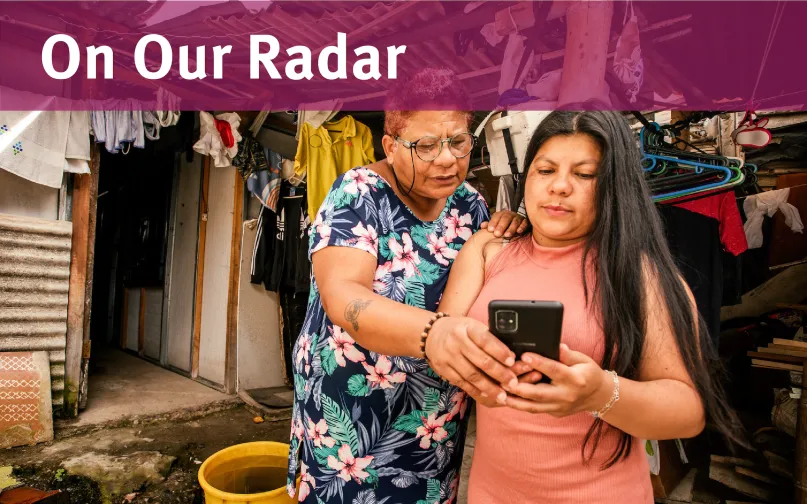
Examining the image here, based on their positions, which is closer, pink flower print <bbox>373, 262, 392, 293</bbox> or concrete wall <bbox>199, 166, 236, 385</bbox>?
pink flower print <bbox>373, 262, 392, 293</bbox>

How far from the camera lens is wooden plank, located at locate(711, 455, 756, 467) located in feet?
12.4

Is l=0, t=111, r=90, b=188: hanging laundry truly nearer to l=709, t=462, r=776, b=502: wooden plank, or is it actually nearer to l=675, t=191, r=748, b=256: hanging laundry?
l=675, t=191, r=748, b=256: hanging laundry

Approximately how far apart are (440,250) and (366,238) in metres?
0.28

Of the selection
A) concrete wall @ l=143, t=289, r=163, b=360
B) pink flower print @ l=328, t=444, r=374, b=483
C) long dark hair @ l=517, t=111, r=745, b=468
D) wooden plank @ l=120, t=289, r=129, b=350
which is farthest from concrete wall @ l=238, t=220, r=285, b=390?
long dark hair @ l=517, t=111, r=745, b=468

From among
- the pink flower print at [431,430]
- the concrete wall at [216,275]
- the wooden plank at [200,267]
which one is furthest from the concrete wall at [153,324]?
the pink flower print at [431,430]

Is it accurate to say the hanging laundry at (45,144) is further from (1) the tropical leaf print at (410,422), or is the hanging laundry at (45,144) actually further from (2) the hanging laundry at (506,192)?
(1) the tropical leaf print at (410,422)

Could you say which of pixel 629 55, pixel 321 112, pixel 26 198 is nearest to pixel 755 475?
pixel 629 55

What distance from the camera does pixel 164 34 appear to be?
3.90m

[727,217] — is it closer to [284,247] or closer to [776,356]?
[776,356]

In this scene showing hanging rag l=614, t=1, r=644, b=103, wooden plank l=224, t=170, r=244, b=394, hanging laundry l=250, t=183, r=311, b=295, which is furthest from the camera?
wooden plank l=224, t=170, r=244, b=394

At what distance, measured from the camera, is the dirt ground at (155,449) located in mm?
3301

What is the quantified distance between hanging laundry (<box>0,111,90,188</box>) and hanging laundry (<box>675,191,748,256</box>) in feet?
15.9

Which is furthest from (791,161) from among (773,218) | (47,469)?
(47,469)

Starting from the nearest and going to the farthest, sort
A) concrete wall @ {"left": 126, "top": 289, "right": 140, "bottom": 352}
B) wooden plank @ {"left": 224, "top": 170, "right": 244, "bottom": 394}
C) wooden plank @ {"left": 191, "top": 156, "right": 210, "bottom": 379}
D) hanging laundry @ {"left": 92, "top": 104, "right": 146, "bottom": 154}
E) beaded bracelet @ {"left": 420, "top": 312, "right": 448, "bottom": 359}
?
beaded bracelet @ {"left": 420, "top": 312, "right": 448, "bottom": 359}
hanging laundry @ {"left": 92, "top": 104, "right": 146, "bottom": 154}
wooden plank @ {"left": 224, "top": 170, "right": 244, "bottom": 394}
wooden plank @ {"left": 191, "top": 156, "right": 210, "bottom": 379}
concrete wall @ {"left": 126, "top": 289, "right": 140, "bottom": 352}
